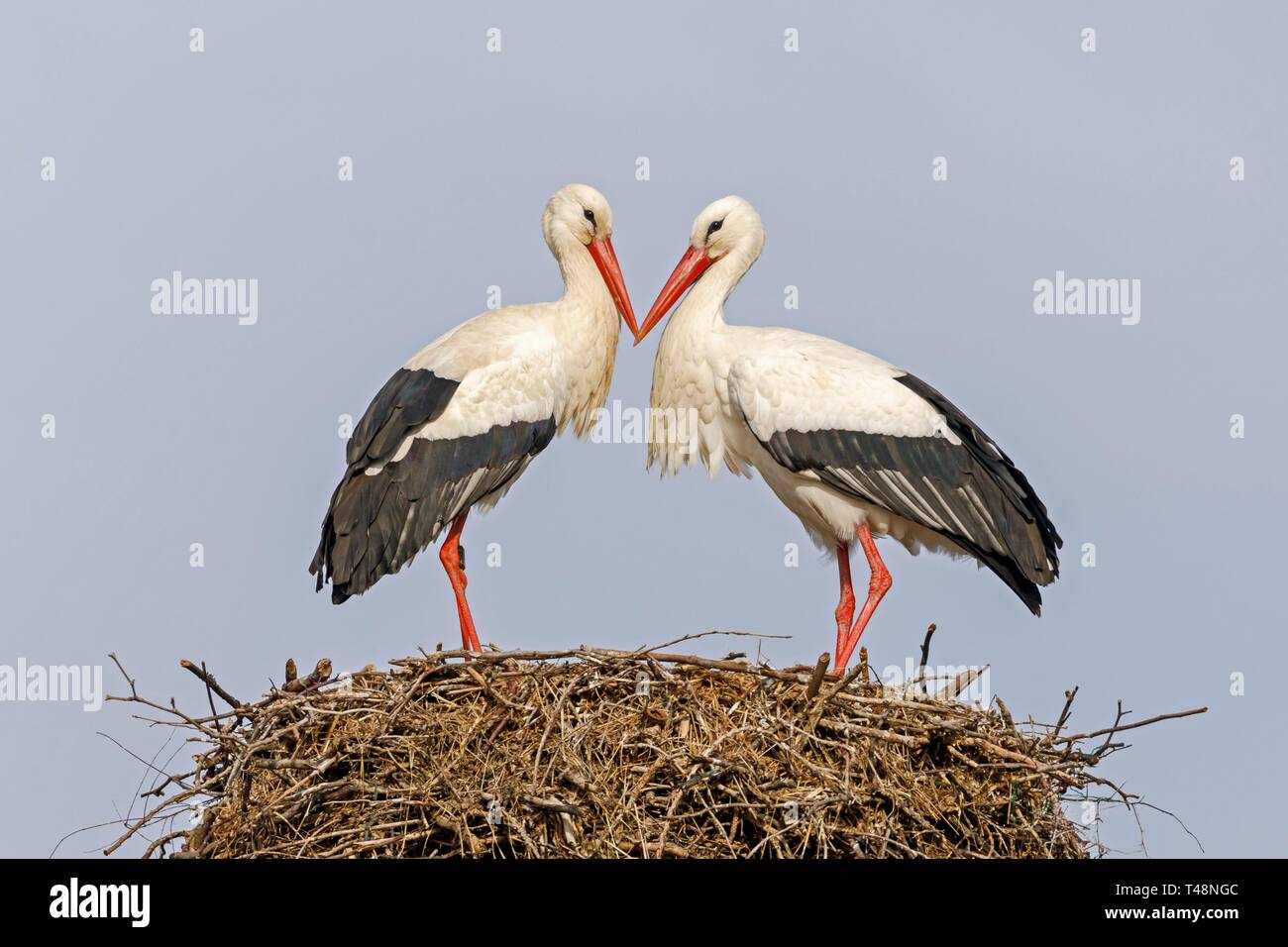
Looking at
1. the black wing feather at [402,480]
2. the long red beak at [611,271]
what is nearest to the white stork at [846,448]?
the long red beak at [611,271]

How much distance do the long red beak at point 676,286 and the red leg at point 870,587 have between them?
1483 mm

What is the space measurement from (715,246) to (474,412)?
159 cm

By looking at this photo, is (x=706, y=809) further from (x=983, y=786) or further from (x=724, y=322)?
(x=724, y=322)

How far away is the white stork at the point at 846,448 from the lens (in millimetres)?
8609

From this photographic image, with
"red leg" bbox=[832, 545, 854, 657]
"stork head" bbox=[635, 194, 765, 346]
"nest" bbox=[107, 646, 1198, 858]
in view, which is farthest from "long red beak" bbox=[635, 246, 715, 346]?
"nest" bbox=[107, 646, 1198, 858]

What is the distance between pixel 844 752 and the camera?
712 centimetres

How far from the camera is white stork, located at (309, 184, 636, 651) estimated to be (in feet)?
27.6

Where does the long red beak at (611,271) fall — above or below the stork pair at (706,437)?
above

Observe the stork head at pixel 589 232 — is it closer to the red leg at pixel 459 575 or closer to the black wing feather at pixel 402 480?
the black wing feather at pixel 402 480

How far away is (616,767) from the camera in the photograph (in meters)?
7.04

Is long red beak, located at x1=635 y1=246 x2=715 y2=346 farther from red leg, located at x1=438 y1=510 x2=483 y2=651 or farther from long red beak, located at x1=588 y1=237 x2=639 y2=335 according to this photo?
red leg, located at x1=438 y1=510 x2=483 y2=651

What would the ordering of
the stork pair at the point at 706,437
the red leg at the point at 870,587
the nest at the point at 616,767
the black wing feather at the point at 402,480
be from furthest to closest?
1. the red leg at the point at 870,587
2. the stork pair at the point at 706,437
3. the black wing feather at the point at 402,480
4. the nest at the point at 616,767

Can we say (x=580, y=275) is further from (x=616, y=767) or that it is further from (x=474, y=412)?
(x=616, y=767)
